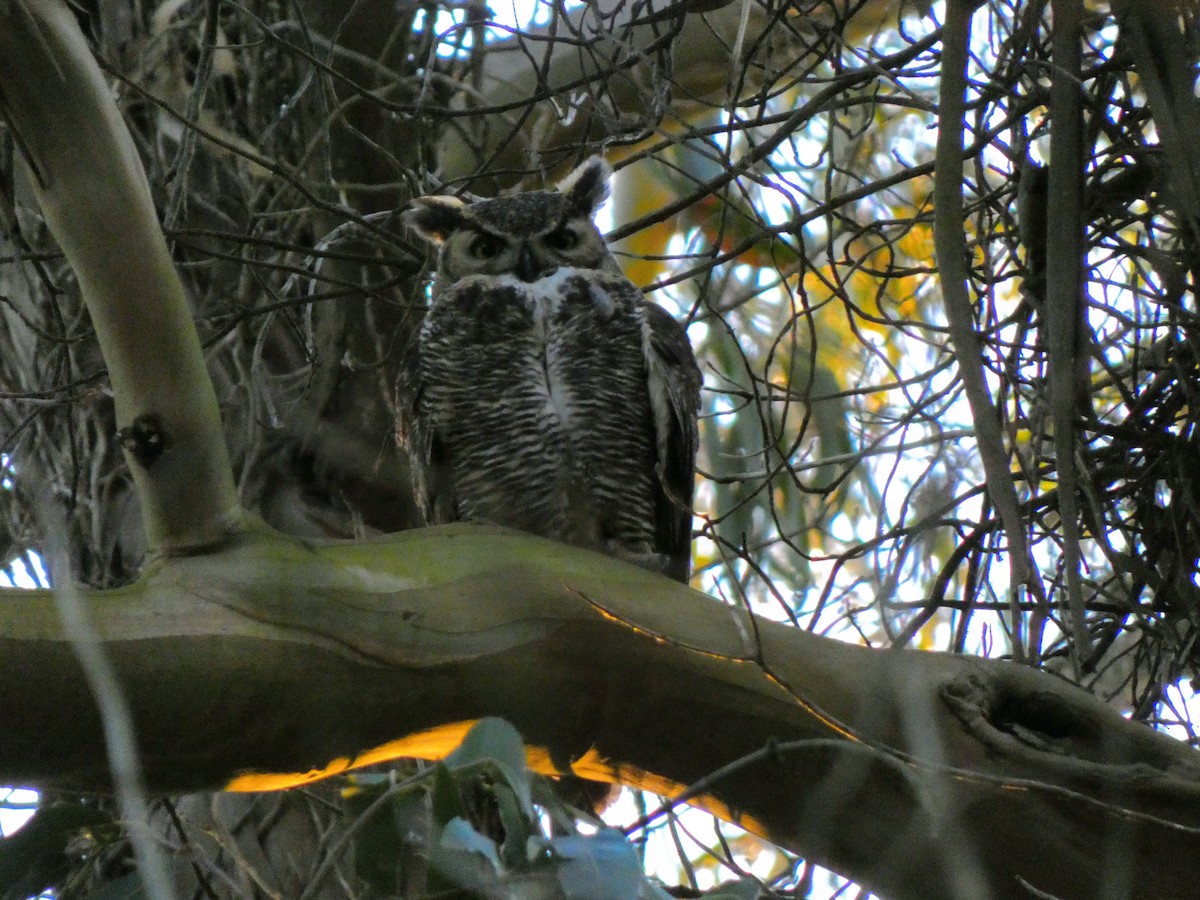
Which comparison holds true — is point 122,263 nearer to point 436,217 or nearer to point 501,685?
point 501,685

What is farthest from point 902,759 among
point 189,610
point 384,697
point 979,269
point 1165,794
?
point 979,269

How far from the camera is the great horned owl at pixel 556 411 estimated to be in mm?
2432

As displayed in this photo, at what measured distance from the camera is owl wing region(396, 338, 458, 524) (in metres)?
2.52

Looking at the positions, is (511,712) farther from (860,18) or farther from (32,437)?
(860,18)

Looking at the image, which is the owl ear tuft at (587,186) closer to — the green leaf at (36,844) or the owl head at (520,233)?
the owl head at (520,233)

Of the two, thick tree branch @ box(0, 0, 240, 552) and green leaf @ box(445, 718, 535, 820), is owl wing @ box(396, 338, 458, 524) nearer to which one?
thick tree branch @ box(0, 0, 240, 552)

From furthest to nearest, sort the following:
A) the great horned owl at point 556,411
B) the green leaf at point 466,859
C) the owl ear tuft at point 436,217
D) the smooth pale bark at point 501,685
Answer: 1. the owl ear tuft at point 436,217
2. the great horned owl at point 556,411
3. the smooth pale bark at point 501,685
4. the green leaf at point 466,859

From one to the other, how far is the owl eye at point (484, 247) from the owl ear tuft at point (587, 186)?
0.60ft

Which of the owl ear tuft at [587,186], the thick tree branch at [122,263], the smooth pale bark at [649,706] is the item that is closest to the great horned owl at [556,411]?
the owl ear tuft at [587,186]

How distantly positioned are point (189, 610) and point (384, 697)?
0.22m

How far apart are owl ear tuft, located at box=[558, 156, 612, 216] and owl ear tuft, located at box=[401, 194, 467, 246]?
23 centimetres

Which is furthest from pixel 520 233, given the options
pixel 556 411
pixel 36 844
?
pixel 36 844

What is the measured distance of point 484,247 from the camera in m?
2.76

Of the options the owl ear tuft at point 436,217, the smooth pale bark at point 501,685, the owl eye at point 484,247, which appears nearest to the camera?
the smooth pale bark at point 501,685
